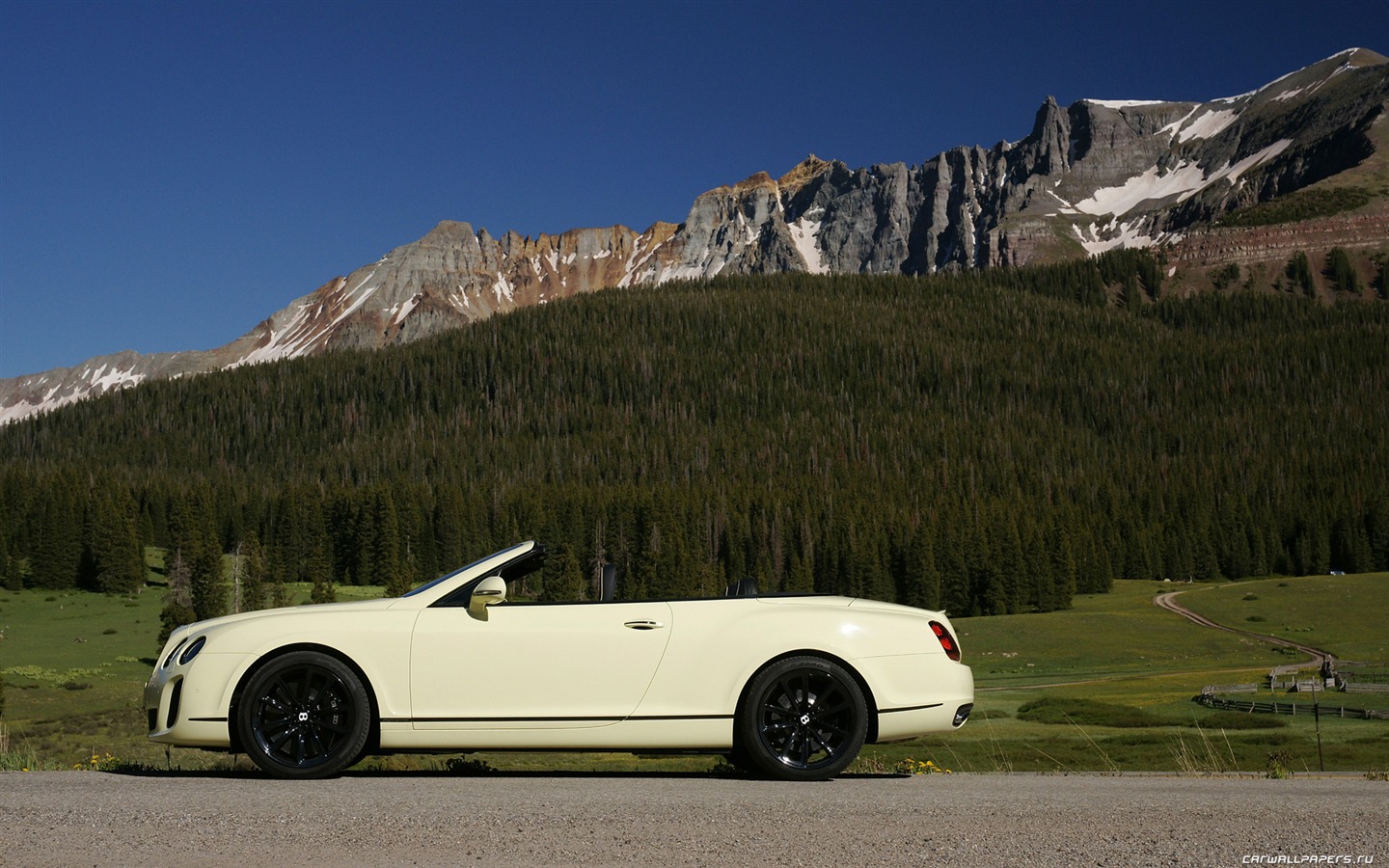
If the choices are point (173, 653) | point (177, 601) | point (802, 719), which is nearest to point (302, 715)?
point (173, 653)

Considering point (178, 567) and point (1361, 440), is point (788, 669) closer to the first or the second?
point (178, 567)

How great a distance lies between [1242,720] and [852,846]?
150 feet

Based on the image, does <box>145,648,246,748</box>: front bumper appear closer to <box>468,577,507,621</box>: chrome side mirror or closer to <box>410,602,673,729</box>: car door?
<box>410,602,673,729</box>: car door

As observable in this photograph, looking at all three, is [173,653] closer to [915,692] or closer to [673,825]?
[673,825]

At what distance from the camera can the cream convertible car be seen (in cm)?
986

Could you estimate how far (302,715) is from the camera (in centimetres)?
998

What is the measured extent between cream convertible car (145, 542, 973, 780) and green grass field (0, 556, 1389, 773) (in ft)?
6.61

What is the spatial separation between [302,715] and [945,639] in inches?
227

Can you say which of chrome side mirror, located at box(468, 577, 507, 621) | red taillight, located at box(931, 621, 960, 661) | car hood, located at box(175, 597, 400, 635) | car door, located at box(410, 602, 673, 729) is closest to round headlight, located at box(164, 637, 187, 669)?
car hood, located at box(175, 597, 400, 635)

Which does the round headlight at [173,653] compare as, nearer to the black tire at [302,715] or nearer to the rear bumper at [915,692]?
the black tire at [302,715]

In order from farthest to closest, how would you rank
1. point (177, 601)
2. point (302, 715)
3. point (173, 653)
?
point (177, 601), point (173, 653), point (302, 715)

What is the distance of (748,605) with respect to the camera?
1023cm

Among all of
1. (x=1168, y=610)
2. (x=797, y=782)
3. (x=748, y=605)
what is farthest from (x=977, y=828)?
(x=1168, y=610)

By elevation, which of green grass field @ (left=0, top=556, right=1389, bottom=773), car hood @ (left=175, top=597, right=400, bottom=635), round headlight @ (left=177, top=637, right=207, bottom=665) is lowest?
green grass field @ (left=0, top=556, right=1389, bottom=773)
